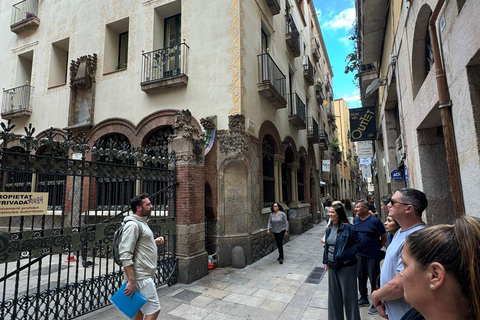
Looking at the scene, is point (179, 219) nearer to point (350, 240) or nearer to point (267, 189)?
point (350, 240)

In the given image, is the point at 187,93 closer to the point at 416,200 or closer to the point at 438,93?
the point at 438,93

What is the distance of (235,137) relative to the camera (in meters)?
8.29

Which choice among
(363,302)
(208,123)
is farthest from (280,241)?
(208,123)

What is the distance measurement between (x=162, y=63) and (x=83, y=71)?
11.3ft

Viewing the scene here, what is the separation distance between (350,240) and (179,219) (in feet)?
13.6

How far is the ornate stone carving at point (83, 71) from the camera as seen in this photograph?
1063 centimetres

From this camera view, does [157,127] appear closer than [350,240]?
No

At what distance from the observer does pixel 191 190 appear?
6758mm

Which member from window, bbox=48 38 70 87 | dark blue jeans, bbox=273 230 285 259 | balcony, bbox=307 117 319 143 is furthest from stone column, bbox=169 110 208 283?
balcony, bbox=307 117 319 143

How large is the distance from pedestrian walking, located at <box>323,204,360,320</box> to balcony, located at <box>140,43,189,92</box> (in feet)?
23.1

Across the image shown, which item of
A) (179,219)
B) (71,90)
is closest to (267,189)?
(179,219)

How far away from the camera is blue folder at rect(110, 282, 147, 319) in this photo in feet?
10.5

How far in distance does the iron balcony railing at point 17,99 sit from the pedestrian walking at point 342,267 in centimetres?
1393

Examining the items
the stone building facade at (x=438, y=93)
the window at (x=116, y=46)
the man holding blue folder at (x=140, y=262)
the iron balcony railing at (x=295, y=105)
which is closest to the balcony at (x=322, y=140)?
the iron balcony railing at (x=295, y=105)
